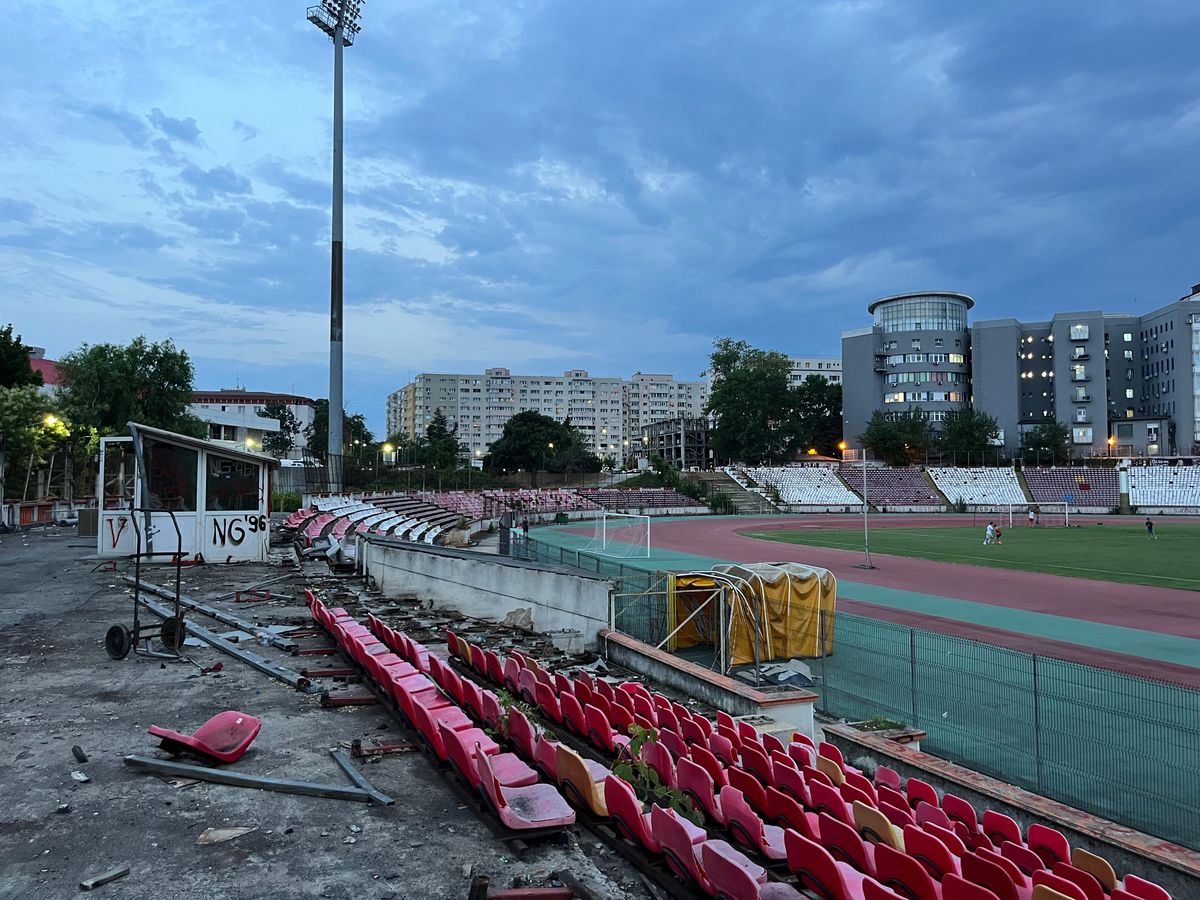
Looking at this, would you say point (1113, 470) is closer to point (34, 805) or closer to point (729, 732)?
point (729, 732)

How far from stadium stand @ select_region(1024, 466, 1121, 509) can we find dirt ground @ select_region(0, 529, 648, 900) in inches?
3111

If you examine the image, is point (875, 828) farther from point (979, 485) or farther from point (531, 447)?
point (531, 447)

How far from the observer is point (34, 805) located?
629cm

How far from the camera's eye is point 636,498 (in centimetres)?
7125

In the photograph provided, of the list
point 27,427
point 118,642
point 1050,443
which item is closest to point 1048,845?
point 118,642

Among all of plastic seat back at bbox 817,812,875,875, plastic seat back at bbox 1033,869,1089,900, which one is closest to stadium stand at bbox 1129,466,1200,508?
plastic seat back at bbox 1033,869,1089,900

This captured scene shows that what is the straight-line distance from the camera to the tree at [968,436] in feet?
302

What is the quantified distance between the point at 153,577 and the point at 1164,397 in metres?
115

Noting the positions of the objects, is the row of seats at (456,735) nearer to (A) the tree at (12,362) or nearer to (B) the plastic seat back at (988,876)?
(B) the plastic seat back at (988,876)

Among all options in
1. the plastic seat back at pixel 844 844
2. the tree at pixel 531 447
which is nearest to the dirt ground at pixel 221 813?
the plastic seat back at pixel 844 844

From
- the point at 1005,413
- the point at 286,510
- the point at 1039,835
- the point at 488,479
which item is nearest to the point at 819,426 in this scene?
the point at 1005,413

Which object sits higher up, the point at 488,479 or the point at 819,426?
the point at 819,426

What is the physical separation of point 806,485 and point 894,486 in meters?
9.18

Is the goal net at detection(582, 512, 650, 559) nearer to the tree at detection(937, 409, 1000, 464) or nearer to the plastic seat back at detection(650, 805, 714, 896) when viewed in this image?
the plastic seat back at detection(650, 805, 714, 896)
